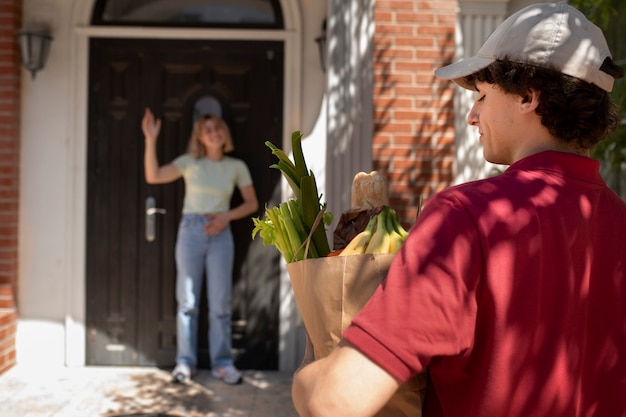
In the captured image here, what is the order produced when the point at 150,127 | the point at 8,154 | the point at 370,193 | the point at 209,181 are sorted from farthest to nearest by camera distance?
the point at 8,154 → the point at 150,127 → the point at 209,181 → the point at 370,193

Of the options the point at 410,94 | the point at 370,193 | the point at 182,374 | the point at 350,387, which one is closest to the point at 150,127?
the point at 182,374

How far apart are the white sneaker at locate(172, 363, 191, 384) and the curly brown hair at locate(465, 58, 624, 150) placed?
5.33 metres

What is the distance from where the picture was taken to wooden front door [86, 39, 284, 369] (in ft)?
22.1

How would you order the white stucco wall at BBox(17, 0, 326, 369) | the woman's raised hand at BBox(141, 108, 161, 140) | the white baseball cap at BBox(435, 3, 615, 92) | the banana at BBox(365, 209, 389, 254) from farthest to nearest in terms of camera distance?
the white stucco wall at BBox(17, 0, 326, 369), the woman's raised hand at BBox(141, 108, 161, 140), the banana at BBox(365, 209, 389, 254), the white baseball cap at BBox(435, 3, 615, 92)

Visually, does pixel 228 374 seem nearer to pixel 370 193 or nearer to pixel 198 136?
pixel 198 136

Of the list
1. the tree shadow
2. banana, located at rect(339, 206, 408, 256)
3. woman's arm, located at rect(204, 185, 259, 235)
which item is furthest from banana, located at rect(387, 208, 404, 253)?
woman's arm, located at rect(204, 185, 259, 235)

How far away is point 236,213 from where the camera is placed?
6355 mm

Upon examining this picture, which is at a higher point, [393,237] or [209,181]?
[209,181]

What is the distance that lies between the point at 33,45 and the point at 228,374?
3.06 m

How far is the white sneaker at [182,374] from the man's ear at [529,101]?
5.37m

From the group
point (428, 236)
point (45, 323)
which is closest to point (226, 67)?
point (45, 323)

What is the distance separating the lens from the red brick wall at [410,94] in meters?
5.33

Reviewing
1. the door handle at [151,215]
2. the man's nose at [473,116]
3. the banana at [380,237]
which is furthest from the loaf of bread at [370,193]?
the door handle at [151,215]

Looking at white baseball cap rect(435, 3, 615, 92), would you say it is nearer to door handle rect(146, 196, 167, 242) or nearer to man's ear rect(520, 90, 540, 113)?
man's ear rect(520, 90, 540, 113)
